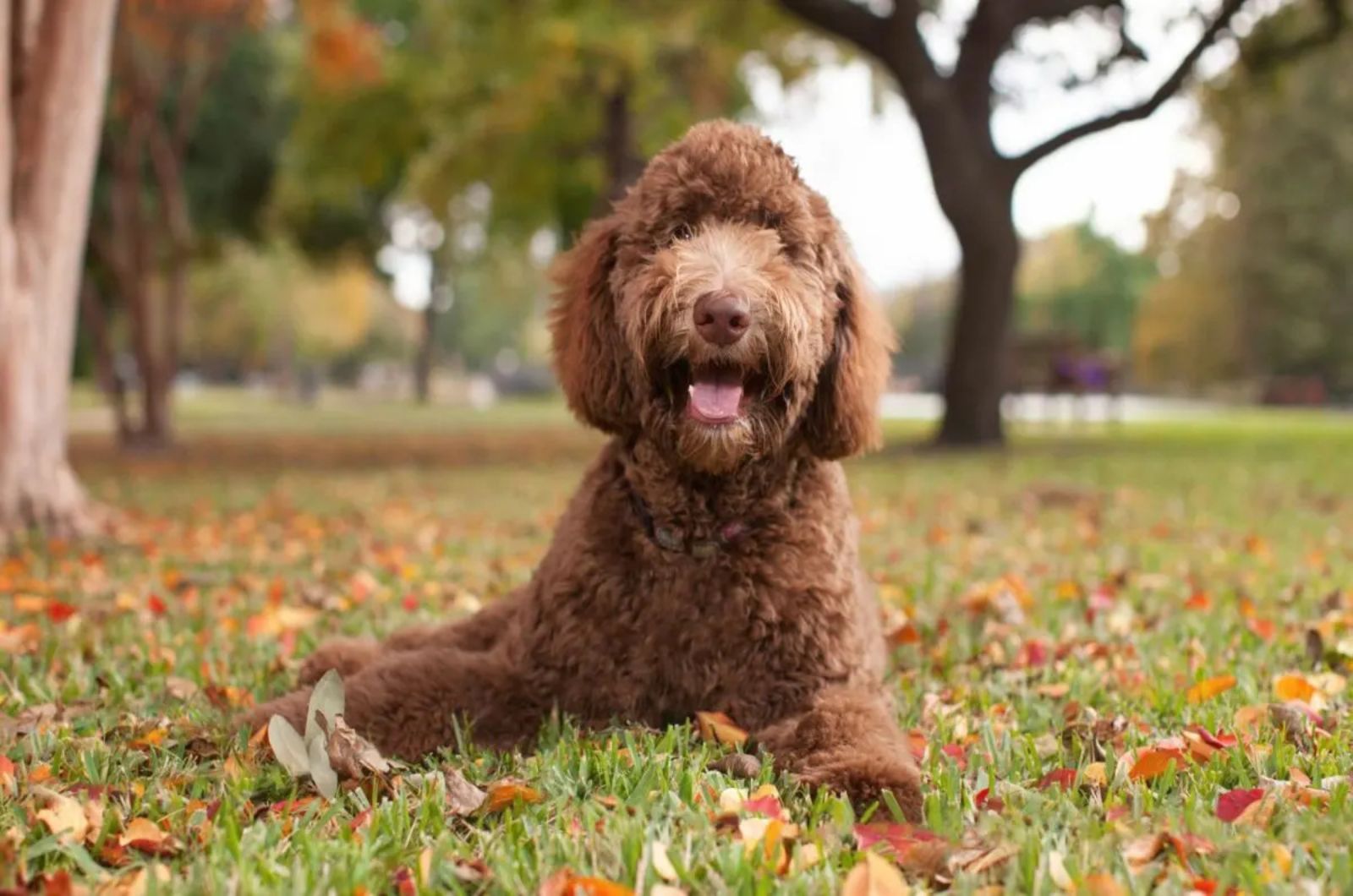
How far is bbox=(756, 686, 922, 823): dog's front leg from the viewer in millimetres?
2686

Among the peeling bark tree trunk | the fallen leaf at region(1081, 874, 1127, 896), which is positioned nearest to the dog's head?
the fallen leaf at region(1081, 874, 1127, 896)

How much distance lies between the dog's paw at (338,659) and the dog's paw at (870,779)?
5.25 ft

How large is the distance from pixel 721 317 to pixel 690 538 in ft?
2.29

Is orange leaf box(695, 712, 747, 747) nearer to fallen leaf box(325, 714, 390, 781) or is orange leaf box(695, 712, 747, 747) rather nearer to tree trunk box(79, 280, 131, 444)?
fallen leaf box(325, 714, 390, 781)

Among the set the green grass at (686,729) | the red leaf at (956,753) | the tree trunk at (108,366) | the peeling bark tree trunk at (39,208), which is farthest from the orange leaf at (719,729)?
the tree trunk at (108,366)

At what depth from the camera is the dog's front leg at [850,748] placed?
2.69m

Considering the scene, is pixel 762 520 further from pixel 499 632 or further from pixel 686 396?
pixel 499 632

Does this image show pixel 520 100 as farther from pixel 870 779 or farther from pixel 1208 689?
pixel 870 779

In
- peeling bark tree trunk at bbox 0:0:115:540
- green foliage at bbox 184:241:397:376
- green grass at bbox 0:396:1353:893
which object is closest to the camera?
green grass at bbox 0:396:1353:893

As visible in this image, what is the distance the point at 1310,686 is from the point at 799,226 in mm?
2177

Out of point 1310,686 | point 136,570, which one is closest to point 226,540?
point 136,570

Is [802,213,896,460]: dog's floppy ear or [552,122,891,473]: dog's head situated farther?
[802,213,896,460]: dog's floppy ear

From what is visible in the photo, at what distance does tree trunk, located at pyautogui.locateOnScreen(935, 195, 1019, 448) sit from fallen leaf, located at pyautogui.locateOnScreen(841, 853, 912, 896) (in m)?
13.5

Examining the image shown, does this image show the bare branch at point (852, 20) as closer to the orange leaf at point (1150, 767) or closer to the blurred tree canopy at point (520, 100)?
the blurred tree canopy at point (520, 100)
